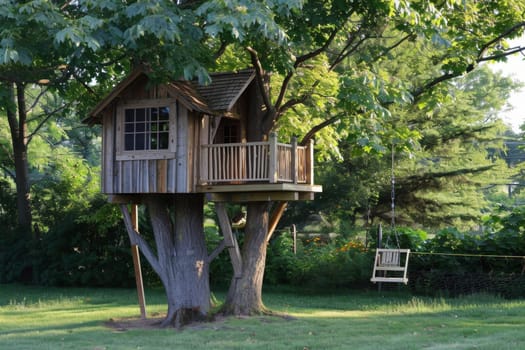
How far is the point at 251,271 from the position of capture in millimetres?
16625

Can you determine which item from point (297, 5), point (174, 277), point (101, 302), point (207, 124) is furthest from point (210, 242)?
point (297, 5)

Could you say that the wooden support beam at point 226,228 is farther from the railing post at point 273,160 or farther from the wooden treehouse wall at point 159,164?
the railing post at point 273,160

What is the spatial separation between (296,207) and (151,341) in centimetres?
1468

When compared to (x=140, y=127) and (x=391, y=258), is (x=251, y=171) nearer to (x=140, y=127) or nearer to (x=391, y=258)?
(x=140, y=127)

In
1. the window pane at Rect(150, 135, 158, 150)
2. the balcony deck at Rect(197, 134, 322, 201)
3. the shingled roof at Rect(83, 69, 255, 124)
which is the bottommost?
the balcony deck at Rect(197, 134, 322, 201)

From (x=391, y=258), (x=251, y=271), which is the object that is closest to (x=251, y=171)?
(x=251, y=271)

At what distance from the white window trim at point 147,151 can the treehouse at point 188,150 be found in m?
0.02

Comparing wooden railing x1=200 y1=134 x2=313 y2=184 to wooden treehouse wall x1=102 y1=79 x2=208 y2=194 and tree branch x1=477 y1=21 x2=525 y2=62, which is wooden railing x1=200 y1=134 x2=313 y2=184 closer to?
wooden treehouse wall x1=102 y1=79 x2=208 y2=194

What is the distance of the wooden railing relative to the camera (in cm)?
1474

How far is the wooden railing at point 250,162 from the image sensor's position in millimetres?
14742

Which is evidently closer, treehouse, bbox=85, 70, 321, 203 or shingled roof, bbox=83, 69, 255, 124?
treehouse, bbox=85, 70, 321, 203

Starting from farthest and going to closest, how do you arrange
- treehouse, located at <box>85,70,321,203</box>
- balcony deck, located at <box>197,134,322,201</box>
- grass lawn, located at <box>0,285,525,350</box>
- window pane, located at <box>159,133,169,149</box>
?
window pane, located at <box>159,133,169,149</box> → treehouse, located at <box>85,70,321,203</box> → balcony deck, located at <box>197,134,322,201</box> → grass lawn, located at <box>0,285,525,350</box>

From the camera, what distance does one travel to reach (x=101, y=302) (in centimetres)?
2136

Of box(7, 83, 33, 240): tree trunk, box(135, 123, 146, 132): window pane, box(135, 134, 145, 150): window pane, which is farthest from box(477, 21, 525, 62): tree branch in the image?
box(7, 83, 33, 240): tree trunk
